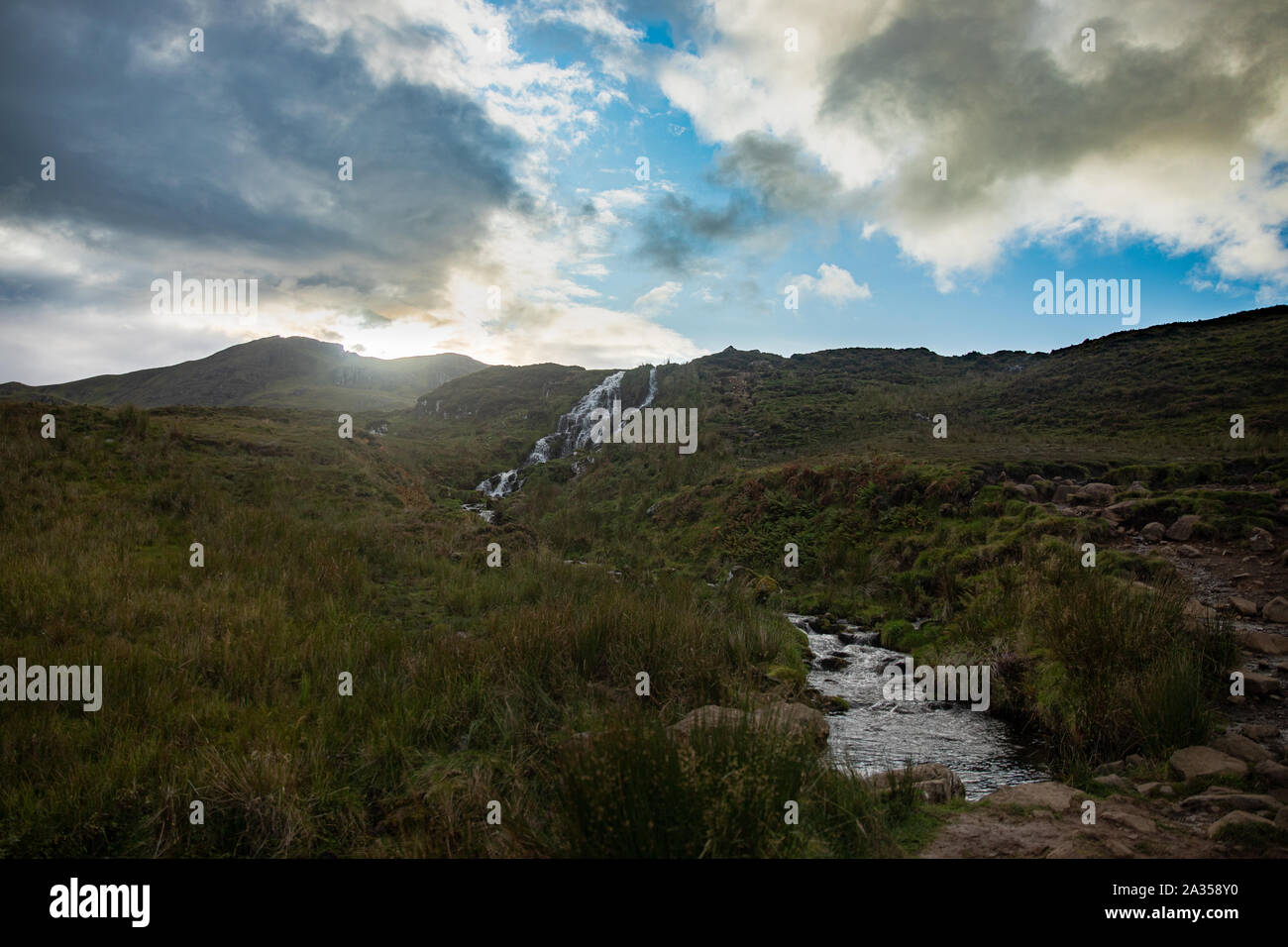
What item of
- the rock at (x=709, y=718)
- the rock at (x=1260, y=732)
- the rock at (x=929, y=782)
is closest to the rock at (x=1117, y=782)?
the rock at (x=929, y=782)

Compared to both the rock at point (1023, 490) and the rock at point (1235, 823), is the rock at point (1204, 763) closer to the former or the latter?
the rock at point (1235, 823)

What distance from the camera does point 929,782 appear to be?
4828 mm

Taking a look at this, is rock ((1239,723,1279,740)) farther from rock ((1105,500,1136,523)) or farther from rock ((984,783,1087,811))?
rock ((1105,500,1136,523))

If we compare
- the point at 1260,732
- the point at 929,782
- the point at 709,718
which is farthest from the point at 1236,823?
the point at 709,718

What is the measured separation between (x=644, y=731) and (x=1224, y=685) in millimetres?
6256

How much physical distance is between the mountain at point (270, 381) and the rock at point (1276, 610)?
9034cm

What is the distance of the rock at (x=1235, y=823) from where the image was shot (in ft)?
11.7
